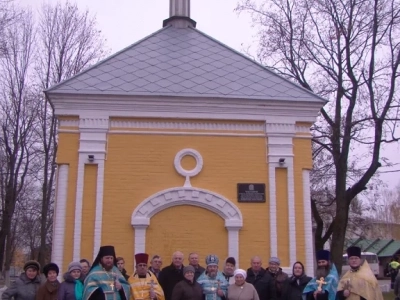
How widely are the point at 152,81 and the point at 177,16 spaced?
3401 mm

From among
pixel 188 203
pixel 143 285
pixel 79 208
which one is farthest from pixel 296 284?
pixel 79 208

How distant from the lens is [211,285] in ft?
22.4

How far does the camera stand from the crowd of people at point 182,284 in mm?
6035

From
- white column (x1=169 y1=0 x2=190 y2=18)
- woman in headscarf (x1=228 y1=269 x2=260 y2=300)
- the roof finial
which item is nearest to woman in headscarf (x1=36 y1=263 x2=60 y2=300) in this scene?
woman in headscarf (x1=228 y1=269 x2=260 y2=300)

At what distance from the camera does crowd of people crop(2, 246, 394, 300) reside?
604 centimetres

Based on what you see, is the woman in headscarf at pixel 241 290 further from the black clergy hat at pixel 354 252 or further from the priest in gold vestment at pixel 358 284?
the black clergy hat at pixel 354 252

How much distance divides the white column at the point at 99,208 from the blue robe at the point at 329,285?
14.2ft

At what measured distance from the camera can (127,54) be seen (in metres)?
11.7

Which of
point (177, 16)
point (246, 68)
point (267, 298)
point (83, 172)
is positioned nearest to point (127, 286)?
point (267, 298)

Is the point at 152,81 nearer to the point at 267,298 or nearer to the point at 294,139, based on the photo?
the point at 294,139

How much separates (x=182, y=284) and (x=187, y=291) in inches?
4.3

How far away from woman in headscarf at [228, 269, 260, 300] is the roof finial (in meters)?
8.21

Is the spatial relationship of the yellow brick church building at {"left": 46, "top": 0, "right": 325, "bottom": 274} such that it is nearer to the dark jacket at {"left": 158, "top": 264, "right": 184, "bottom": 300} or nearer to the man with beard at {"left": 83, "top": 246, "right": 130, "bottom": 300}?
the dark jacket at {"left": 158, "top": 264, "right": 184, "bottom": 300}

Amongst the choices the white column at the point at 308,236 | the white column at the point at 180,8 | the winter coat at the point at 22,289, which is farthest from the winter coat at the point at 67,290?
the white column at the point at 180,8
